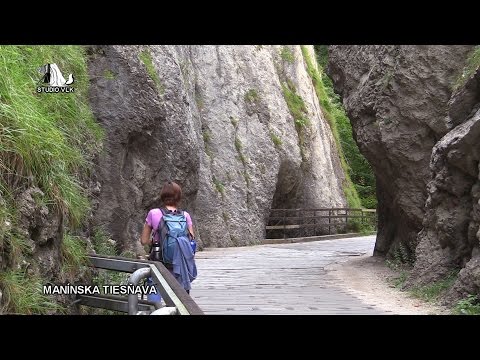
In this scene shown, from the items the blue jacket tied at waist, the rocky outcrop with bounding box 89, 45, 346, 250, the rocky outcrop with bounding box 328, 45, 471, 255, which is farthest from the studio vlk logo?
the rocky outcrop with bounding box 328, 45, 471, 255

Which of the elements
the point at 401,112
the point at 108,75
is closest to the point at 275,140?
the point at 401,112

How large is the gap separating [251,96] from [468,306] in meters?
17.4

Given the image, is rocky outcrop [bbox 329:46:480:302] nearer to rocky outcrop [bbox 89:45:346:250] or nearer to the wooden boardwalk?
the wooden boardwalk

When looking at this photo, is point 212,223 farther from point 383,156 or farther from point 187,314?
point 187,314

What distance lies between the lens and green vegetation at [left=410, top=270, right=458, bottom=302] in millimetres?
8336

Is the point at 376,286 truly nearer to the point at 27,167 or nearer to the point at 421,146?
the point at 421,146

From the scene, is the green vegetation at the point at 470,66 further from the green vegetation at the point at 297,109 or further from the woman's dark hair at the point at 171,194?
the green vegetation at the point at 297,109

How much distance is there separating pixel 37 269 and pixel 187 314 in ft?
7.81

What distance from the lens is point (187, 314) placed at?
2.66 metres

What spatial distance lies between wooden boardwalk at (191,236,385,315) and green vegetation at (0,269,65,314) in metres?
2.73

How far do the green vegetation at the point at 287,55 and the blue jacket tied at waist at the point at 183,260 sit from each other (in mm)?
22219

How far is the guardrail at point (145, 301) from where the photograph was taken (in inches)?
113

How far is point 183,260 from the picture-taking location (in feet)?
17.3

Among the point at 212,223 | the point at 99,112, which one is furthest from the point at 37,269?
the point at 212,223
